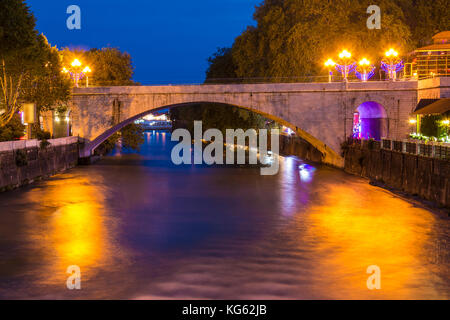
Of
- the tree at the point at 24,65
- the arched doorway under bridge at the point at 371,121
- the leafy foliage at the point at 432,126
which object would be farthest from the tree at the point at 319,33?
the tree at the point at 24,65

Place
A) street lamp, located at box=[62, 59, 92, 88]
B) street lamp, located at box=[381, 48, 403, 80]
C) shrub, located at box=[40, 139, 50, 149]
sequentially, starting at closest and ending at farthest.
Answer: shrub, located at box=[40, 139, 50, 149], street lamp, located at box=[381, 48, 403, 80], street lamp, located at box=[62, 59, 92, 88]

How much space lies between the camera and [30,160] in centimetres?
3200

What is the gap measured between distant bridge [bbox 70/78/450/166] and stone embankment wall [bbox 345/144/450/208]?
11.0 ft

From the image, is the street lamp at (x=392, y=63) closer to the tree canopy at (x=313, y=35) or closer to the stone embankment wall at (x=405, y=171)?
the tree canopy at (x=313, y=35)

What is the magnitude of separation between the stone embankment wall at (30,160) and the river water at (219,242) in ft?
3.68

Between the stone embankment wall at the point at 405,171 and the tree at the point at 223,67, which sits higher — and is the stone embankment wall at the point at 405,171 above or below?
below

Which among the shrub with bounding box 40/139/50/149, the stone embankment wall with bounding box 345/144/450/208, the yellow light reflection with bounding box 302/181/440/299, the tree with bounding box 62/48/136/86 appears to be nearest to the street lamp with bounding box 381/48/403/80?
the stone embankment wall with bounding box 345/144/450/208

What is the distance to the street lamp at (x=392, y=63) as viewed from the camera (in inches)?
1722

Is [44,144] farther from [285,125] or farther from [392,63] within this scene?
[392,63]

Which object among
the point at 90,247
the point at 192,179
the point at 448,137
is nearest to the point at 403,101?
the point at 448,137

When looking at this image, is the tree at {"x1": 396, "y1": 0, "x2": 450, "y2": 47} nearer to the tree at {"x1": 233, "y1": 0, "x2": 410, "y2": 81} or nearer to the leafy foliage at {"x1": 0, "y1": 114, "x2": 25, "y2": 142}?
the tree at {"x1": 233, "y1": 0, "x2": 410, "y2": 81}

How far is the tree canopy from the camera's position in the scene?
49.2 metres

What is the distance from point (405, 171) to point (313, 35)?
23.7 meters

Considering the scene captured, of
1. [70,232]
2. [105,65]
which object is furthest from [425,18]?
[70,232]
